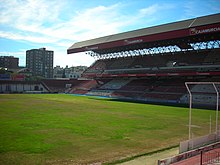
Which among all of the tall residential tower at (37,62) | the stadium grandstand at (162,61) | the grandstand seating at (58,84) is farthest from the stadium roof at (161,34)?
the tall residential tower at (37,62)

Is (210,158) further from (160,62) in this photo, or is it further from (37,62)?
(37,62)

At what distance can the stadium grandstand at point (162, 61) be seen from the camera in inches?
2001

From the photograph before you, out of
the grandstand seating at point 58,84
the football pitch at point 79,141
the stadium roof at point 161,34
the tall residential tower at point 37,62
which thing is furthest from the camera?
the tall residential tower at point 37,62

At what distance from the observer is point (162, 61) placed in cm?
6931

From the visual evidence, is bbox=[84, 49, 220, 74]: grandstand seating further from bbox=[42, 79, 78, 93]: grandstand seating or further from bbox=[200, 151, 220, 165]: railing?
bbox=[200, 151, 220, 165]: railing

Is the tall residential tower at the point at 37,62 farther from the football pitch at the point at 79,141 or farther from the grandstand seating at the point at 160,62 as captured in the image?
the football pitch at the point at 79,141

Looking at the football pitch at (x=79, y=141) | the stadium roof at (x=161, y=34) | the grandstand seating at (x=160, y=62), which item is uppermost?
the stadium roof at (x=161, y=34)

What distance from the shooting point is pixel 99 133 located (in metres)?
18.9

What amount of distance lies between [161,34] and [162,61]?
16556mm

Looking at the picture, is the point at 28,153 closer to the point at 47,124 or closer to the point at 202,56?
the point at 47,124

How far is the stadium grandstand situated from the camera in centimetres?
5082

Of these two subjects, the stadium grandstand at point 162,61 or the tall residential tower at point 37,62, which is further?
the tall residential tower at point 37,62

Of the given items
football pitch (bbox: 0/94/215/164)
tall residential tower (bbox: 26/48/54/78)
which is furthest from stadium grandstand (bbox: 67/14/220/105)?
tall residential tower (bbox: 26/48/54/78)

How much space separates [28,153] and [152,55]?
64.7 meters
